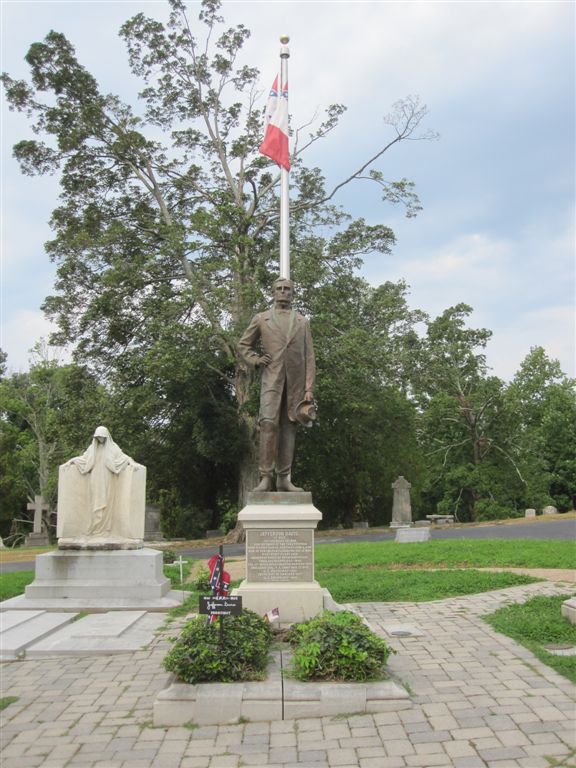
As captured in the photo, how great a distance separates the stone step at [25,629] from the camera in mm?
6891

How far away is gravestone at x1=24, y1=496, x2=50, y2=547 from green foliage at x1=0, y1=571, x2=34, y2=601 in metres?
19.5

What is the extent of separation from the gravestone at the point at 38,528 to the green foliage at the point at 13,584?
64.0ft

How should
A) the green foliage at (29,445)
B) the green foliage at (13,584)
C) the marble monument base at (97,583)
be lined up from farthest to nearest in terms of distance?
the green foliage at (29,445), the green foliage at (13,584), the marble monument base at (97,583)

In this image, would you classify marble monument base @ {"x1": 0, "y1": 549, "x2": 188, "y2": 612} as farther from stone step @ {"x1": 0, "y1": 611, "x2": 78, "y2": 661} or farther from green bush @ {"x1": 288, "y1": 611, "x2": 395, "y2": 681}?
green bush @ {"x1": 288, "y1": 611, "x2": 395, "y2": 681}

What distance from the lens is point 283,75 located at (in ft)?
39.2

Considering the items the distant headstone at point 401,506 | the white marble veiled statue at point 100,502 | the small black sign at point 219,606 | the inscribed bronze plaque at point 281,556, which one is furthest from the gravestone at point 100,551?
the distant headstone at point 401,506

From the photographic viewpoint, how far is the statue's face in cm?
766

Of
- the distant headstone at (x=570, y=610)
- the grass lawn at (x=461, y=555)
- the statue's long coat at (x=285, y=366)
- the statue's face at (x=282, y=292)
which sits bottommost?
the grass lawn at (x=461, y=555)

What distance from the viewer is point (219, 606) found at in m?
5.11

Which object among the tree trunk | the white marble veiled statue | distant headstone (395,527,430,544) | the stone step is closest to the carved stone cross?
the tree trunk

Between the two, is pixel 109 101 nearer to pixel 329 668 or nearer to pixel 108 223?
pixel 108 223

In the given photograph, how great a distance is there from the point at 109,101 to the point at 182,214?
4.58 metres

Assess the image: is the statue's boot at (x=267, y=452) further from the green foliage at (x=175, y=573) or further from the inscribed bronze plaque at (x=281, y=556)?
the green foliage at (x=175, y=573)

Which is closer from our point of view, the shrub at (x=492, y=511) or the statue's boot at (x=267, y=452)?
the statue's boot at (x=267, y=452)
